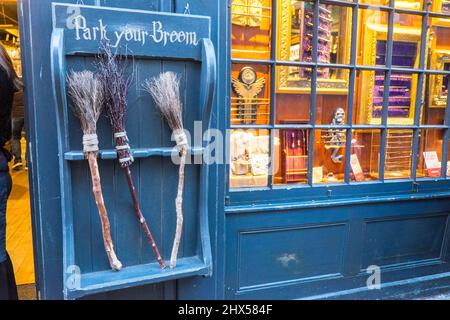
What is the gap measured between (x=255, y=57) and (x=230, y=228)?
3.55 feet

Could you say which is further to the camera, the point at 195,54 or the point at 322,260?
the point at 322,260

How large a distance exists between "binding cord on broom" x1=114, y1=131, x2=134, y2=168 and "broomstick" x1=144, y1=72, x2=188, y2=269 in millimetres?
242

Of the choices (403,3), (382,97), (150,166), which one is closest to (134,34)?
(150,166)

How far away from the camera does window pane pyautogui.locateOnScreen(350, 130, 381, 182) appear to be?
8.10ft

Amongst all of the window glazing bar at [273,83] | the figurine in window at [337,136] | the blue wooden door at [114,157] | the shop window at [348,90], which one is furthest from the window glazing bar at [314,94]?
the blue wooden door at [114,157]

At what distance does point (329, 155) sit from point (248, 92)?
2.42 feet

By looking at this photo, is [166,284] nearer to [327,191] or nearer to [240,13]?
[327,191]

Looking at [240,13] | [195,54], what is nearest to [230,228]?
[195,54]

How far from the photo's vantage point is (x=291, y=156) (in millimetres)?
→ 2338

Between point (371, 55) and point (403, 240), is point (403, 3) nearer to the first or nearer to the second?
point (371, 55)

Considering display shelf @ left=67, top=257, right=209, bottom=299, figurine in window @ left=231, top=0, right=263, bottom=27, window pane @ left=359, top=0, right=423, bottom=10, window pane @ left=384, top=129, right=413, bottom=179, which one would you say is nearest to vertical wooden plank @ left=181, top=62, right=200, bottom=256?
display shelf @ left=67, top=257, right=209, bottom=299

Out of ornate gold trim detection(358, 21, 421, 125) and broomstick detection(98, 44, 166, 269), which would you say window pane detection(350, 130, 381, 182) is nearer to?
ornate gold trim detection(358, 21, 421, 125)

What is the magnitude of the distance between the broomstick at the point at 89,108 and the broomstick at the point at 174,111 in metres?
0.27

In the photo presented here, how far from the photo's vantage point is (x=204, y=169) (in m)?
1.91
